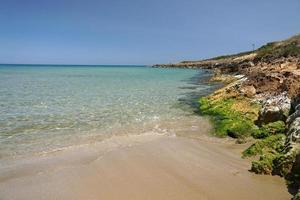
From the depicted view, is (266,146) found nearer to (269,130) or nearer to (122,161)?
(269,130)

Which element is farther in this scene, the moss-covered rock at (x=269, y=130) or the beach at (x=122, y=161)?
the moss-covered rock at (x=269, y=130)

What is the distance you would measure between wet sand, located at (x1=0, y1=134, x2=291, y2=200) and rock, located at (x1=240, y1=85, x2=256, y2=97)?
835cm

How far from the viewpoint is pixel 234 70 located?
182 ft

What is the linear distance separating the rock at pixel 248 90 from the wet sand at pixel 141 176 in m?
8.35

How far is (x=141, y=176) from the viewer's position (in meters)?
8.10

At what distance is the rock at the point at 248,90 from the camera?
18702 millimetres

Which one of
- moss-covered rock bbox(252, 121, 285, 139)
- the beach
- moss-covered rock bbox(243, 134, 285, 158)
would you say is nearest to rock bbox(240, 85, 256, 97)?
the beach

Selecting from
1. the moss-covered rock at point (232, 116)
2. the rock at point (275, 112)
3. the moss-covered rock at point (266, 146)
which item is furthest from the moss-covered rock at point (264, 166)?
the rock at point (275, 112)

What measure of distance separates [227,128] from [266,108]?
1.62 m

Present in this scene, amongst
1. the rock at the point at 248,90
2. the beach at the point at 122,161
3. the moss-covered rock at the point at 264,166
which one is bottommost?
the beach at the point at 122,161

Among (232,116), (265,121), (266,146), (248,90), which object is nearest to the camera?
(266,146)

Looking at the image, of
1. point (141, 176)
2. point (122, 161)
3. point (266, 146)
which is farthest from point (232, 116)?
point (141, 176)

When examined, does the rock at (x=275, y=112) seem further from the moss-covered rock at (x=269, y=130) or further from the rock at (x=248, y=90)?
the rock at (x=248, y=90)

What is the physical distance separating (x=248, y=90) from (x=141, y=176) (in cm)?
1280
